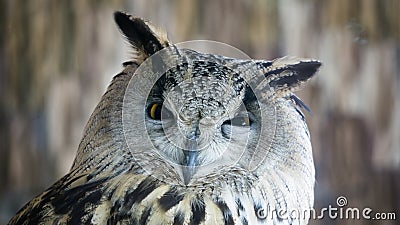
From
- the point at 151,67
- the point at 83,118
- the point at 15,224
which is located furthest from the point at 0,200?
the point at 151,67

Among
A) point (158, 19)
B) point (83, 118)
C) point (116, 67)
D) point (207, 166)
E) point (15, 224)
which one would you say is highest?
point (158, 19)

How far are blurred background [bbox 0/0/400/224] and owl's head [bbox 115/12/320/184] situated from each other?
0.16 m

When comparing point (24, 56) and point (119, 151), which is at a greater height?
point (24, 56)

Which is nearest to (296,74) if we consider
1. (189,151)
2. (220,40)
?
(220,40)

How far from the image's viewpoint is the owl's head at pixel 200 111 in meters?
1.22

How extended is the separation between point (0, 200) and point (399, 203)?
3.34ft

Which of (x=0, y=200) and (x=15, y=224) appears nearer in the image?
(x=15, y=224)

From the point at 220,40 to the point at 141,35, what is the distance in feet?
0.68

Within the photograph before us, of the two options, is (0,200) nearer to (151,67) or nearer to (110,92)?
(110,92)

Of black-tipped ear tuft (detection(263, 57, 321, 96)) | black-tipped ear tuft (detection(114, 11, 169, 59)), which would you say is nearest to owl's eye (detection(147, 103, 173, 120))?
black-tipped ear tuft (detection(114, 11, 169, 59))

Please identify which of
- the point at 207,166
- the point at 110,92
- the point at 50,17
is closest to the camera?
the point at 207,166

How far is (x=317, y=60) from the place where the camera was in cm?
147

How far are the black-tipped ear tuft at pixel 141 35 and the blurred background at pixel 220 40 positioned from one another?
1.2 inches

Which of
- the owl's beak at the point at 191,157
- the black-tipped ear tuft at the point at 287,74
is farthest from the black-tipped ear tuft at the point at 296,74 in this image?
the owl's beak at the point at 191,157
